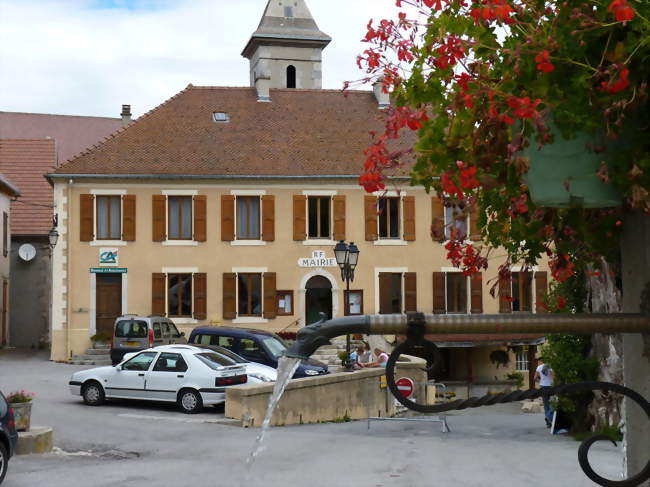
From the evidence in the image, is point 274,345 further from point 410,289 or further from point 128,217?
point 410,289

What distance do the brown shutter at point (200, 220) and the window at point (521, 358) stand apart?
14.7 m

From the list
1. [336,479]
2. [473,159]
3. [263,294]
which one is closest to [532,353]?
[263,294]

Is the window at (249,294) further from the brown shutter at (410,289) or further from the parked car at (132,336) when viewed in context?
the parked car at (132,336)

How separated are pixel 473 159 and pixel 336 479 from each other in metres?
11.9

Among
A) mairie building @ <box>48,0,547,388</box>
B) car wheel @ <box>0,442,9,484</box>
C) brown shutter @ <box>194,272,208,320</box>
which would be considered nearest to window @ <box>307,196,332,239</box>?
mairie building @ <box>48,0,547,388</box>

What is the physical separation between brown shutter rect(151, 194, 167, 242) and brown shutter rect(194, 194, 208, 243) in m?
1.24

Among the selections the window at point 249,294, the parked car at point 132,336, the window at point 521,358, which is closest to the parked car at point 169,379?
the parked car at point 132,336

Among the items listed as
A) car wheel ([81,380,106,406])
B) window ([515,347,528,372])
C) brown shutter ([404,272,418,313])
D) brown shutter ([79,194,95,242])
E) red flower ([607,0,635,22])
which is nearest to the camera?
red flower ([607,0,635,22])

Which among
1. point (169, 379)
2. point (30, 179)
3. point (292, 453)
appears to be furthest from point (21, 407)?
point (30, 179)

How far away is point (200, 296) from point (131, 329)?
653cm

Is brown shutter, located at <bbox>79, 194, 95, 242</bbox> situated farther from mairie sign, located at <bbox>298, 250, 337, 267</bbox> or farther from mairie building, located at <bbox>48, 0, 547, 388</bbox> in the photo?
mairie sign, located at <bbox>298, 250, 337, 267</bbox>

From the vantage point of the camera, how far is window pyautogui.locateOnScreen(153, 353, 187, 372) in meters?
23.8

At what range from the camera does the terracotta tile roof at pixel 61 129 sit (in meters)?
63.3

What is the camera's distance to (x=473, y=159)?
10.1 feet
